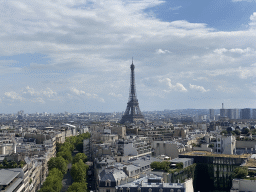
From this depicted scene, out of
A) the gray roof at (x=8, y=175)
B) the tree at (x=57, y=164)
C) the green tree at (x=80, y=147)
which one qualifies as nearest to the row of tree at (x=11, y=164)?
Answer: the gray roof at (x=8, y=175)

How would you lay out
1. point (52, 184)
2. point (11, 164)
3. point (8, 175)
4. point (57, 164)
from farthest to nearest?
1. point (57, 164)
2. point (52, 184)
3. point (11, 164)
4. point (8, 175)

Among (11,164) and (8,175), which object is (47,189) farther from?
(8,175)

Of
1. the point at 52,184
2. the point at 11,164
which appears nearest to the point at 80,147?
the point at 52,184

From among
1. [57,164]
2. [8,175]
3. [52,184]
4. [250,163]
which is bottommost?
[52,184]

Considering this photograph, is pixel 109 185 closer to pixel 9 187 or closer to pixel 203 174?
pixel 9 187

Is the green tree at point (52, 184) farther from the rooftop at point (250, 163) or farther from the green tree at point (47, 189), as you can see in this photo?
the rooftop at point (250, 163)

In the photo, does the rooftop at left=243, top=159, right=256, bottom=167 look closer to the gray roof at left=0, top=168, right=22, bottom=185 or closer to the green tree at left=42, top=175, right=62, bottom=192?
the green tree at left=42, top=175, right=62, bottom=192

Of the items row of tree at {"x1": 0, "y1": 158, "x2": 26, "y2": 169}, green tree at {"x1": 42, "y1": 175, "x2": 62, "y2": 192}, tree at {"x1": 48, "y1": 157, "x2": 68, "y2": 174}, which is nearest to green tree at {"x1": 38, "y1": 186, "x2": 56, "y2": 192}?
green tree at {"x1": 42, "y1": 175, "x2": 62, "y2": 192}

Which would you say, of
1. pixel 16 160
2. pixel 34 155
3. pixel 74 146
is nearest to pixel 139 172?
pixel 16 160
